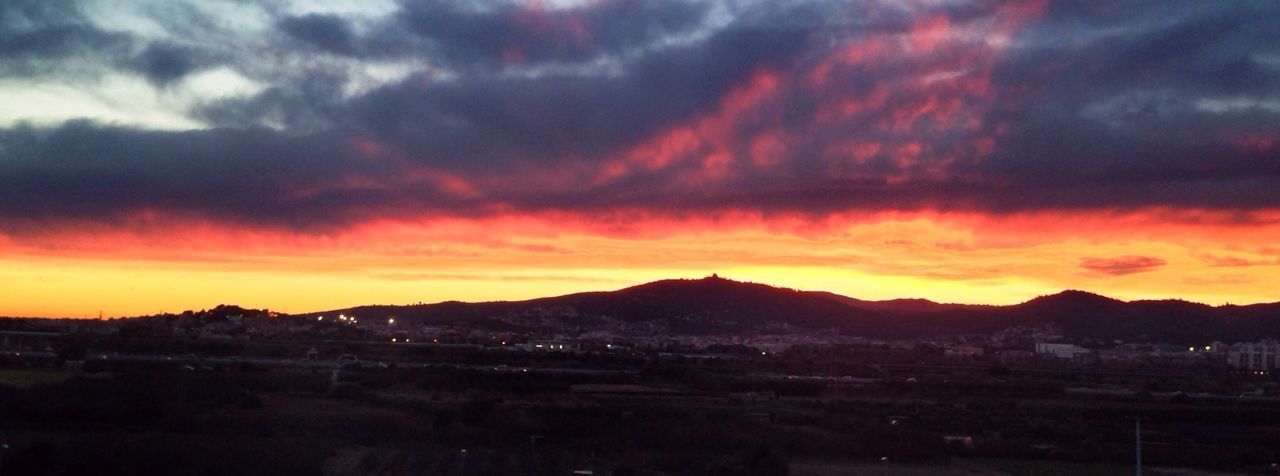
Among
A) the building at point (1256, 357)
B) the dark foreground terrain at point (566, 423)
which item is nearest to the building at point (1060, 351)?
the building at point (1256, 357)

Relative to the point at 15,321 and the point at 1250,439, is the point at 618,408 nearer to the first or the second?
the point at 1250,439

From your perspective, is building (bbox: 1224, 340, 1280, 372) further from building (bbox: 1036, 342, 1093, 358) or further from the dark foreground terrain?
the dark foreground terrain

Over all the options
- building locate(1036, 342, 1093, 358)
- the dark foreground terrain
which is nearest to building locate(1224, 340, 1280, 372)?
building locate(1036, 342, 1093, 358)

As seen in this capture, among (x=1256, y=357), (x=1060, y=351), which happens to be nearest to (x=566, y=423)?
(x=1256, y=357)

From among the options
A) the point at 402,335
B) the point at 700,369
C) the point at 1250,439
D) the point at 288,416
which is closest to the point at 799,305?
the point at 402,335

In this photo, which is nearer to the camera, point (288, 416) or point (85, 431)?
point (85, 431)

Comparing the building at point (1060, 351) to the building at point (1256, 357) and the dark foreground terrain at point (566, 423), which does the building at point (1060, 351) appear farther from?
the dark foreground terrain at point (566, 423)
